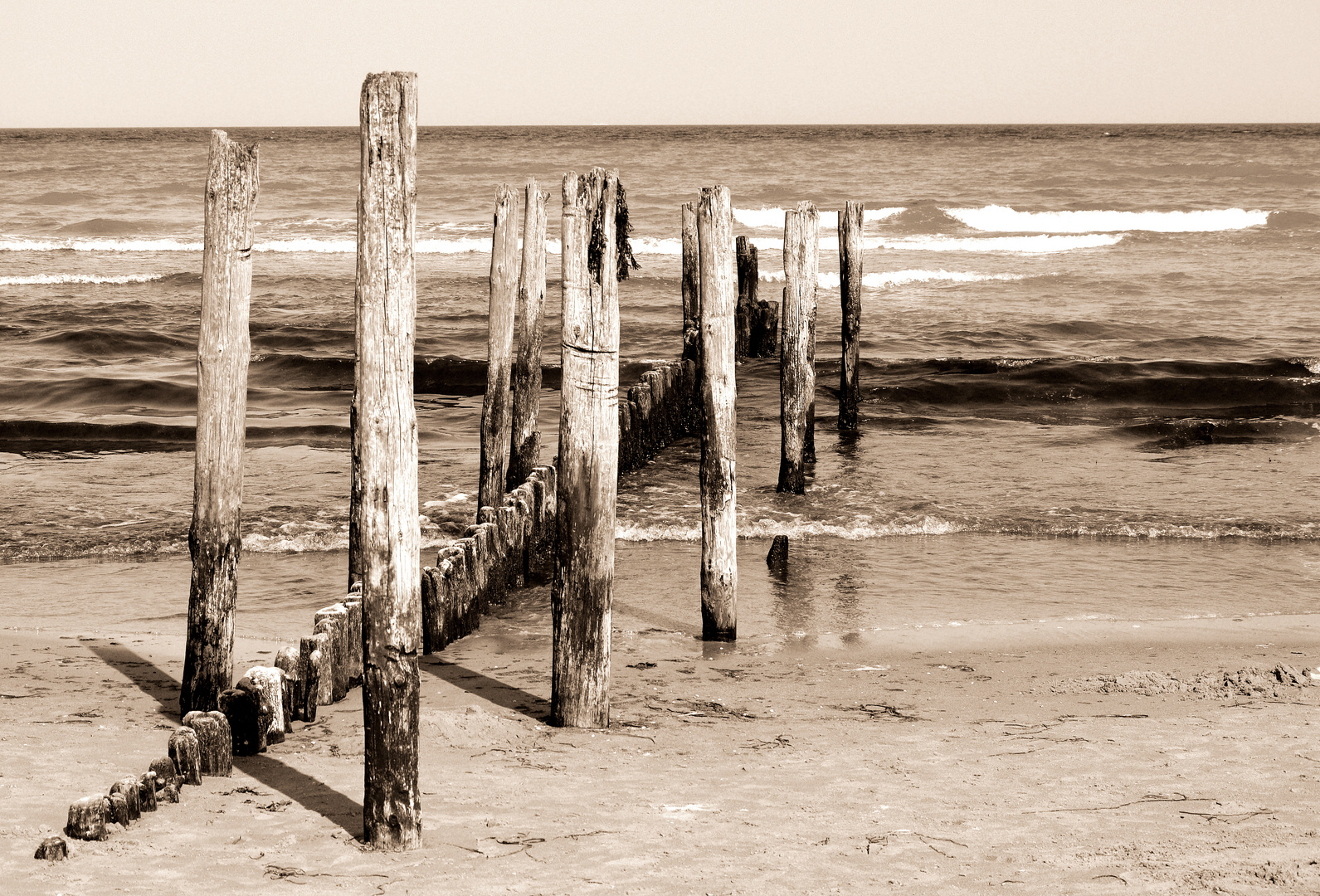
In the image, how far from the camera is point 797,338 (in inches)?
422

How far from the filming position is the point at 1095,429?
46.9 feet

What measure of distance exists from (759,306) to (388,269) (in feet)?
47.0

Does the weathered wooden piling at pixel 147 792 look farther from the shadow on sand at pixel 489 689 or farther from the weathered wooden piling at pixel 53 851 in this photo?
the shadow on sand at pixel 489 689

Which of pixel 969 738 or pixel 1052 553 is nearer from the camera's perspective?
pixel 969 738

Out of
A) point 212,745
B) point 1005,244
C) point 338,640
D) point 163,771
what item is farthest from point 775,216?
point 163,771

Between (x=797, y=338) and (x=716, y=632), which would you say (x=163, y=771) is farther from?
(x=797, y=338)

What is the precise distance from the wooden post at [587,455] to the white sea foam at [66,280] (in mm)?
23271

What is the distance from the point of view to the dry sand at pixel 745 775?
14.2ft

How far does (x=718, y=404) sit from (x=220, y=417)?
2.76m

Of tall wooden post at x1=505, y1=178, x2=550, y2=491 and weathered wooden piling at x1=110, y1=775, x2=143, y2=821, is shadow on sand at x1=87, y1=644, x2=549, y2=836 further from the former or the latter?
tall wooden post at x1=505, y1=178, x2=550, y2=491

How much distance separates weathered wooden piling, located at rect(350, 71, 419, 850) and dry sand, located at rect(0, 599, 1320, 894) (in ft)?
1.10

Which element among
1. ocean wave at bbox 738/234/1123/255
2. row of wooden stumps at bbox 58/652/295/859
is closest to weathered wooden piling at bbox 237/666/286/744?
row of wooden stumps at bbox 58/652/295/859

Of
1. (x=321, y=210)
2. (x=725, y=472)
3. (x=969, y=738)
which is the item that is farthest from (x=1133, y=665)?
(x=321, y=210)

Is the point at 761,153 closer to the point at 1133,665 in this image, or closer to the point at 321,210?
the point at 321,210
